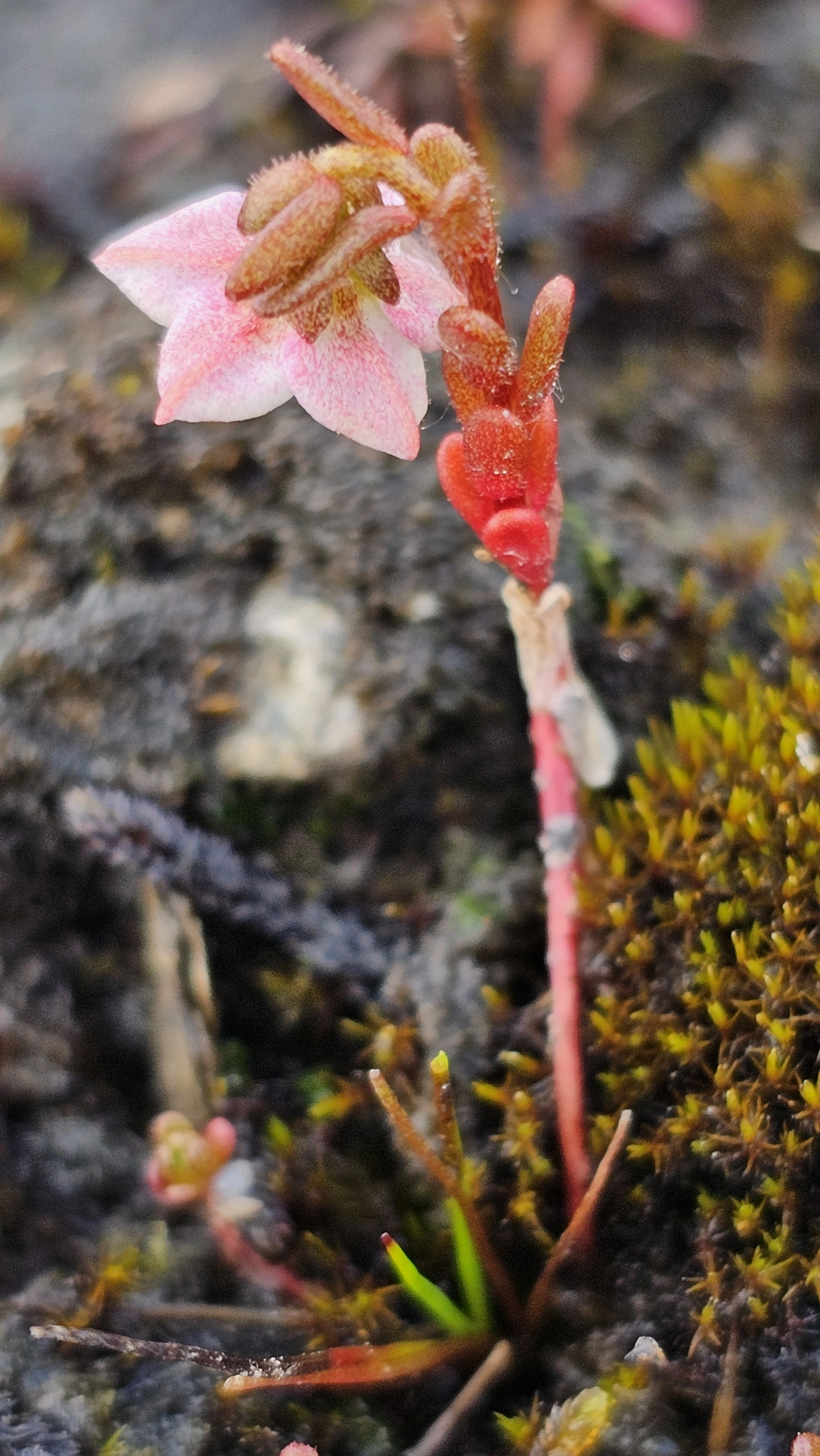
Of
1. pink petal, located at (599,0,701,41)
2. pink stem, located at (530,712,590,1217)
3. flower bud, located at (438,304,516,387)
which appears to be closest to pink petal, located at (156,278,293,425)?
flower bud, located at (438,304,516,387)

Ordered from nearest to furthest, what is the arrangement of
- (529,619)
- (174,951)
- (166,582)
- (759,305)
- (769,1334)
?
(769,1334), (529,619), (174,951), (166,582), (759,305)

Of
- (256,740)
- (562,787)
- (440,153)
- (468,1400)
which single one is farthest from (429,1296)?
(440,153)

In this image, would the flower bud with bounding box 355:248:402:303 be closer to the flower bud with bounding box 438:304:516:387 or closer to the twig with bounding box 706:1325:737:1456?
the flower bud with bounding box 438:304:516:387

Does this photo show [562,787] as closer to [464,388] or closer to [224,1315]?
[464,388]

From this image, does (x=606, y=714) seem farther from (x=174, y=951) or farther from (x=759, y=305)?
(x=759, y=305)

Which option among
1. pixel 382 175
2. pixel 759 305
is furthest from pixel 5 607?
pixel 759 305

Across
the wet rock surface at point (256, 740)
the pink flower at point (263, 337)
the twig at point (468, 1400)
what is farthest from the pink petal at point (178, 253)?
the twig at point (468, 1400)

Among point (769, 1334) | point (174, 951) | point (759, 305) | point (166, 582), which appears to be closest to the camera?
point (769, 1334)
